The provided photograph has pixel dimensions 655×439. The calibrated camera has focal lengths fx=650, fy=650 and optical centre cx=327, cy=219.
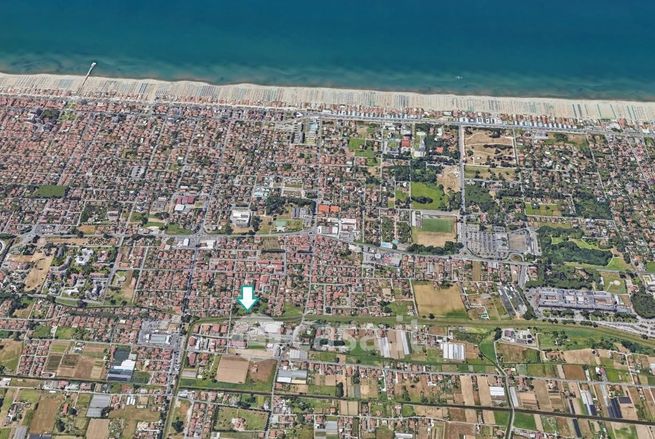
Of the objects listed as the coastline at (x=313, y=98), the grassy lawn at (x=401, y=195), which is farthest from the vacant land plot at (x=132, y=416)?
the coastline at (x=313, y=98)

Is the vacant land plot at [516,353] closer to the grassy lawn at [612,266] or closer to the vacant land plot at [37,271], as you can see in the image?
the grassy lawn at [612,266]

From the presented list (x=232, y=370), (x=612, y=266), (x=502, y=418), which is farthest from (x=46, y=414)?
(x=612, y=266)

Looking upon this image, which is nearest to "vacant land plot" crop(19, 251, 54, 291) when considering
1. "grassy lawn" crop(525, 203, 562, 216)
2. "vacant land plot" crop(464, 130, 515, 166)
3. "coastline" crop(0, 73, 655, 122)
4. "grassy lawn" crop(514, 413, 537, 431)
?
"coastline" crop(0, 73, 655, 122)

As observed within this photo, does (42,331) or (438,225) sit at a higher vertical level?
(438,225)

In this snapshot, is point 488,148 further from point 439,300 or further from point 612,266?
point 439,300

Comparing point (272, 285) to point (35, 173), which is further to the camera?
point (35, 173)

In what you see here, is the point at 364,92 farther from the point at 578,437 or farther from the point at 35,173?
the point at 578,437

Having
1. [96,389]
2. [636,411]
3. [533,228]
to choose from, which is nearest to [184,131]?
[96,389]
